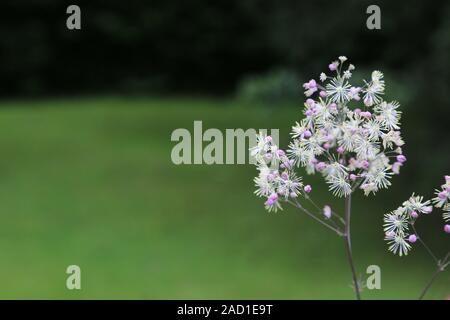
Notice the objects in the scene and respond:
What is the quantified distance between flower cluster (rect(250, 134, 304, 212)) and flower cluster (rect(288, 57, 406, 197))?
0.11ft

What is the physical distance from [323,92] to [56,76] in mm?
21226

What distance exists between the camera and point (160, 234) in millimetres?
9047

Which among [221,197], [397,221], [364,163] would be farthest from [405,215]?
[221,197]

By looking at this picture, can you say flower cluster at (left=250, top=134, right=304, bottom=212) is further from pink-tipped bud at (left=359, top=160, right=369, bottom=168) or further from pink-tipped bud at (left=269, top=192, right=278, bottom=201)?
pink-tipped bud at (left=359, top=160, right=369, bottom=168)

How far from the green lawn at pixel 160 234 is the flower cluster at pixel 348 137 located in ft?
13.5

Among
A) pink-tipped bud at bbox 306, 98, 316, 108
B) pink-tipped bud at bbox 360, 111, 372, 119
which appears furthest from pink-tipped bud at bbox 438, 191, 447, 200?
pink-tipped bud at bbox 306, 98, 316, 108

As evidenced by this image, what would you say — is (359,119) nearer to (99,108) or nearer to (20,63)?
(99,108)

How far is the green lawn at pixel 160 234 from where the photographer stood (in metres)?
7.49

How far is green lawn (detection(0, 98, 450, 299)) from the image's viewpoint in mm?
7488

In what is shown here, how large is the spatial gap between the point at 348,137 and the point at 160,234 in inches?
295

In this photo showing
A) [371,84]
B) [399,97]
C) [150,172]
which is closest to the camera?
[371,84]
